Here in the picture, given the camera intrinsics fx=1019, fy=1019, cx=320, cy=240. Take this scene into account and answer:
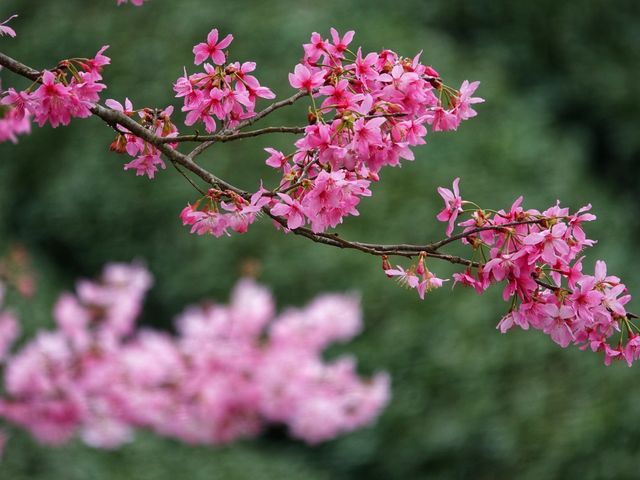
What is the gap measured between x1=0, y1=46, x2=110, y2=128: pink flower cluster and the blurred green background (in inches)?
128

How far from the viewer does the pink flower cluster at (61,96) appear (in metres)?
1.65

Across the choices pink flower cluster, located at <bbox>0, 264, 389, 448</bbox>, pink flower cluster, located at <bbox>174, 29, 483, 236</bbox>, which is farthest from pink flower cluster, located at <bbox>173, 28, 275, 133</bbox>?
pink flower cluster, located at <bbox>0, 264, 389, 448</bbox>

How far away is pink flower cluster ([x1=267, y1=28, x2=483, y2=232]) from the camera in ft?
5.07

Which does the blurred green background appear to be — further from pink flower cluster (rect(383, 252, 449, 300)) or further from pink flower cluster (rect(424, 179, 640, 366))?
pink flower cluster (rect(424, 179, 640, 366))

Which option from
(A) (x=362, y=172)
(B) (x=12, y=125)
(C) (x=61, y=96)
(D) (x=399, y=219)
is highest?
(D) (x=399, y=219)

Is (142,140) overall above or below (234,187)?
above

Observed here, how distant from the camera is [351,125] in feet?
5.08

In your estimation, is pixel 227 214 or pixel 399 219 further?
pixel 399 219

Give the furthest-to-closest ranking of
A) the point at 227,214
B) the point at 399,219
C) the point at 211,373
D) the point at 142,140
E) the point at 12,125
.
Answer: the point at 399,219 < the point at 211,373 < the point at 12,125 < the point at 142,140 < the point at 227,214

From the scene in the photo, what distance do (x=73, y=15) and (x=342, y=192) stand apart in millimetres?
5998

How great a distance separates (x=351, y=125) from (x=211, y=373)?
3.44m

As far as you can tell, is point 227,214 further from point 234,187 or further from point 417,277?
point 417,277

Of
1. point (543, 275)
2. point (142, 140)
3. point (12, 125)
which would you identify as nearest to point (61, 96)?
point (142, 140)

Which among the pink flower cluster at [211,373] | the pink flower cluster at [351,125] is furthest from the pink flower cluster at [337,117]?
the pink flower cluster at [211,373]
